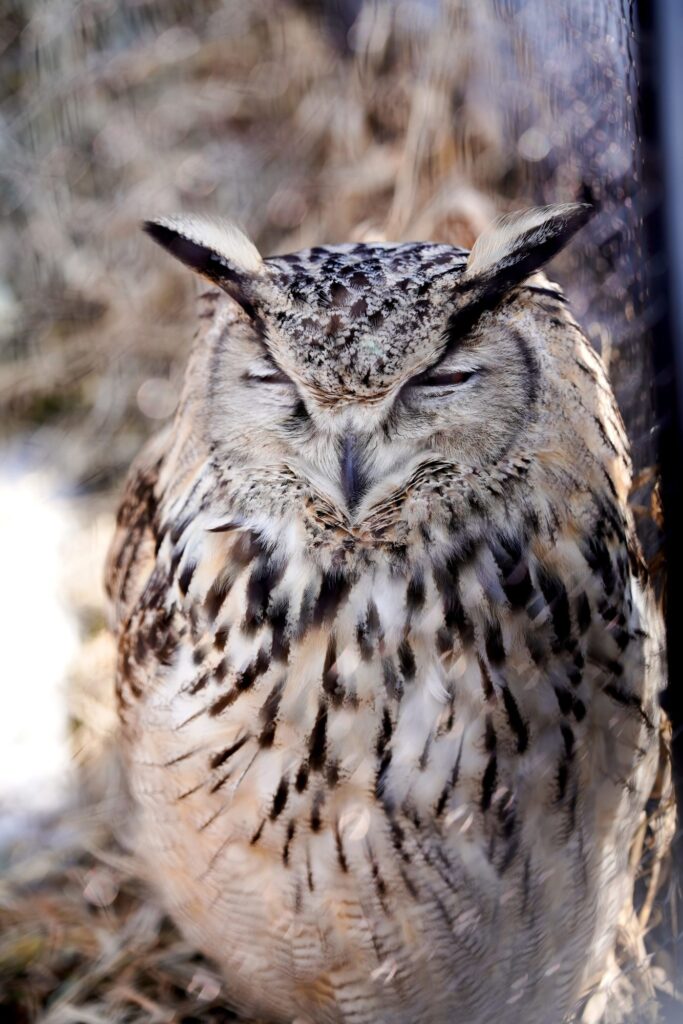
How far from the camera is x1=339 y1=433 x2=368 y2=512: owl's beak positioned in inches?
29.8

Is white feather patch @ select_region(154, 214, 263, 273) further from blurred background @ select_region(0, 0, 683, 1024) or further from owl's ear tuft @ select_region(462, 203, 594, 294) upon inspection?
blurred background @ select_region(0, 0, 683, 1024)

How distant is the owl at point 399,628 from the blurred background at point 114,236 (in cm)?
49

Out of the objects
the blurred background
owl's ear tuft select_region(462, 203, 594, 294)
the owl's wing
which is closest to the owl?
owl's ear tuft select_region(462, 203, 594, 294)

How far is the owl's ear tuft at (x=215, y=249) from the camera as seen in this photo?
0.81m

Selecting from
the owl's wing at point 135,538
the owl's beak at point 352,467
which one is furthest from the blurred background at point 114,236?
the owl's beak at point 352,467

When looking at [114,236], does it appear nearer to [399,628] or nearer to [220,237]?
[220,237]

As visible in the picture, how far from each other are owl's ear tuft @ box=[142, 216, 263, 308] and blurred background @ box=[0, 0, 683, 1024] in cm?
58

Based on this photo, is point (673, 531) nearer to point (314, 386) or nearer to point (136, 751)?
point (314, 386)

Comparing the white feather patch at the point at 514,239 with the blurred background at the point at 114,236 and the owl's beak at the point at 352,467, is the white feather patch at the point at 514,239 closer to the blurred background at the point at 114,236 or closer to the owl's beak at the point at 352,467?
the owl's beak at the point at 352,467

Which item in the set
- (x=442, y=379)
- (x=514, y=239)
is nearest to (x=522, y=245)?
(x=514, y=239)

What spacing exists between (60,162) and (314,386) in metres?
1.60

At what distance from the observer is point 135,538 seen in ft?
4.08

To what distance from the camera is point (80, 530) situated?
1987 millimetres

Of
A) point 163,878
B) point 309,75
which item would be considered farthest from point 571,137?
point 309,75
